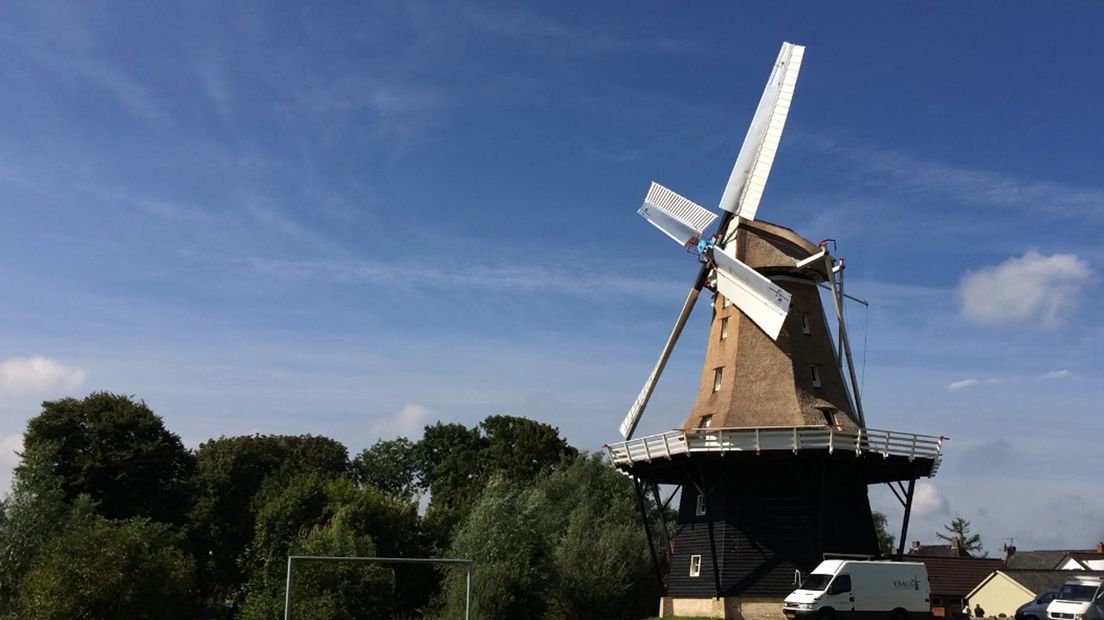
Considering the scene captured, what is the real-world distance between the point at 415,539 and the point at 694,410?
19.8 m

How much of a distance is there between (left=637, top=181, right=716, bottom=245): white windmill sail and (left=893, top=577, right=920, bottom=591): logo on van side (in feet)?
45.5

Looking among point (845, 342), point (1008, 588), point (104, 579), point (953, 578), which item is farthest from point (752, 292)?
point (953, 578)

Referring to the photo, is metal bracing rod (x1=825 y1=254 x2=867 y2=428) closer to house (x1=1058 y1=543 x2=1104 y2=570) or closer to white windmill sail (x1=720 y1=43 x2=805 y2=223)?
white windmill sail (x1=720 y1=43 x2=805 y2=223)

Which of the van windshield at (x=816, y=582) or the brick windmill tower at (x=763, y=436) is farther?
the brick windmill tower at (x=763, y=436)

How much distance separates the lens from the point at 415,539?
155ft

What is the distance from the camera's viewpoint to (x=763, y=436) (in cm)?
2852

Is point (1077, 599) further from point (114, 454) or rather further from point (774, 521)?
point (114, 454)

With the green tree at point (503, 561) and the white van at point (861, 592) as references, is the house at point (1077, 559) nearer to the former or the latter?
the green tree at point (503, 561)

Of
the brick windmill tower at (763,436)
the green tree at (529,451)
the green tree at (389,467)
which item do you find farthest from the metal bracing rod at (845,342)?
the green tree at (389,467)

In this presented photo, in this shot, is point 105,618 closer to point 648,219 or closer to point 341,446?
point 648,219

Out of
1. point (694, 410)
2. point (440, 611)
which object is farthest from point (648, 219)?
point (440, 611)

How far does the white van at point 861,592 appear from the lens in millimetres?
25234

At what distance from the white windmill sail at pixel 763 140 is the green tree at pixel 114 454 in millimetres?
30053

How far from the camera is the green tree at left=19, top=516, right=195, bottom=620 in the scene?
2900 cm
